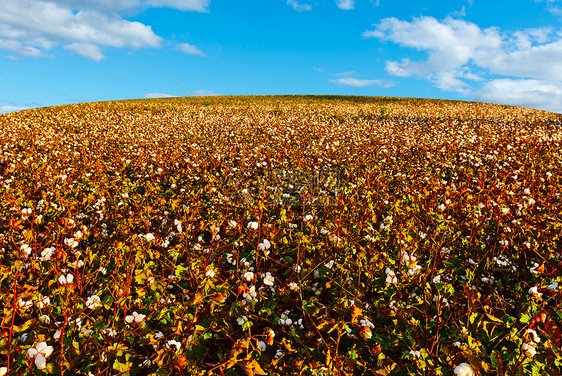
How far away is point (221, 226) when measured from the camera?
17.3ft

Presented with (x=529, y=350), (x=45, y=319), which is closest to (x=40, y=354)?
(x=45, y=319)

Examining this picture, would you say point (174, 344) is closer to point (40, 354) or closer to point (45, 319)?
point (40, 354)

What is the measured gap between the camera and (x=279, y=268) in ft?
14.1

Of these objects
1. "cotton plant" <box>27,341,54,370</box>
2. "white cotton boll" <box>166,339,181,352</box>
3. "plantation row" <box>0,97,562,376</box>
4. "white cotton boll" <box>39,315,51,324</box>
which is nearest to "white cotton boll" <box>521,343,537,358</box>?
"plantation row" <box>0,97,562,376</box>

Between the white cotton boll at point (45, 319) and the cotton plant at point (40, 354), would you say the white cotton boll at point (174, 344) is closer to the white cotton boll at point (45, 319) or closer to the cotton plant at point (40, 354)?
the cotton plant at point (40, 354)

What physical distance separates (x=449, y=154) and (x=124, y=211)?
32.0 ft

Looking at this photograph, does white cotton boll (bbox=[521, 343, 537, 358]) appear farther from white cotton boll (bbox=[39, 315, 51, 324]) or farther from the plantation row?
white cotton boll (bbox=[39, 315, 51, 324])

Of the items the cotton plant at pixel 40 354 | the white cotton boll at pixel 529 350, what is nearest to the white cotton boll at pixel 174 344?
the cotton plant at pixel 40 354

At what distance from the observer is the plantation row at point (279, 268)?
273 cm

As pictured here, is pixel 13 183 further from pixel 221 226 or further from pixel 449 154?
pixel 449 154

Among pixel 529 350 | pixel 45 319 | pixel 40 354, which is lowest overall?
pixel 45 319

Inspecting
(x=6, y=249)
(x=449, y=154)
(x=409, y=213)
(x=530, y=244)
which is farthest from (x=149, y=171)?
(x=449, y=154)

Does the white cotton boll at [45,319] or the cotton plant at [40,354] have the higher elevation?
the cotton plant at [40,354]

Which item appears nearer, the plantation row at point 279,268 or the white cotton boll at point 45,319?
the plantation row at point 279,268
